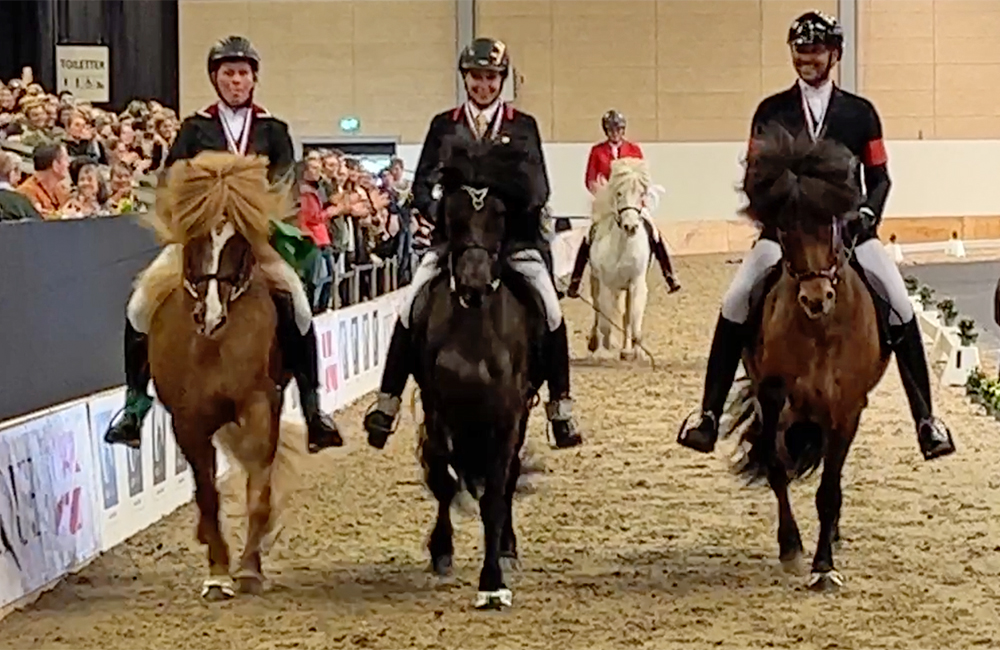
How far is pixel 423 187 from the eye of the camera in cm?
732

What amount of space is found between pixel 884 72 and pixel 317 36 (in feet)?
35.1

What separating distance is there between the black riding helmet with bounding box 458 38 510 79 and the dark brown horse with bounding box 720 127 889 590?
1.10 meters

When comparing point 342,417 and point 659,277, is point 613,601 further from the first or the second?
point 659,277

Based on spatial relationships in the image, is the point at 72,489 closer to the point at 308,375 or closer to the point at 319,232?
the point at 308,375

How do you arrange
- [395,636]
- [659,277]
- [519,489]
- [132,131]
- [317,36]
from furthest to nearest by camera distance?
[317,36] < [659,277] < [132,131] < [519,489] < [395,636]

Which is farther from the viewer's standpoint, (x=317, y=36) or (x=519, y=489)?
(x=317, y=36)

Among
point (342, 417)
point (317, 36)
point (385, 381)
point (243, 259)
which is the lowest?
point (342, 417)

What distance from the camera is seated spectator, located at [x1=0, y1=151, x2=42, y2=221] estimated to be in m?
9.42

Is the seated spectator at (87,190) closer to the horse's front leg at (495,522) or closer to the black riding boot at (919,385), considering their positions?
the horse's front leg at (495,522)

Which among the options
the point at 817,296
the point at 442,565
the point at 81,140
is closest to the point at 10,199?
the point at 442,565

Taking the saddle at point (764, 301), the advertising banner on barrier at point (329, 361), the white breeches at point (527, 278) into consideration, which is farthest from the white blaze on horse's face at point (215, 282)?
the advertising banner on barrier at point (329, 361)

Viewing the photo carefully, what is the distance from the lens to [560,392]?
24.3 ft

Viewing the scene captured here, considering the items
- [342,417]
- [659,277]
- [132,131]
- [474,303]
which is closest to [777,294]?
[474,303]

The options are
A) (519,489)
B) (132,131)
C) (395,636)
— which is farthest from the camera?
(132,131)
